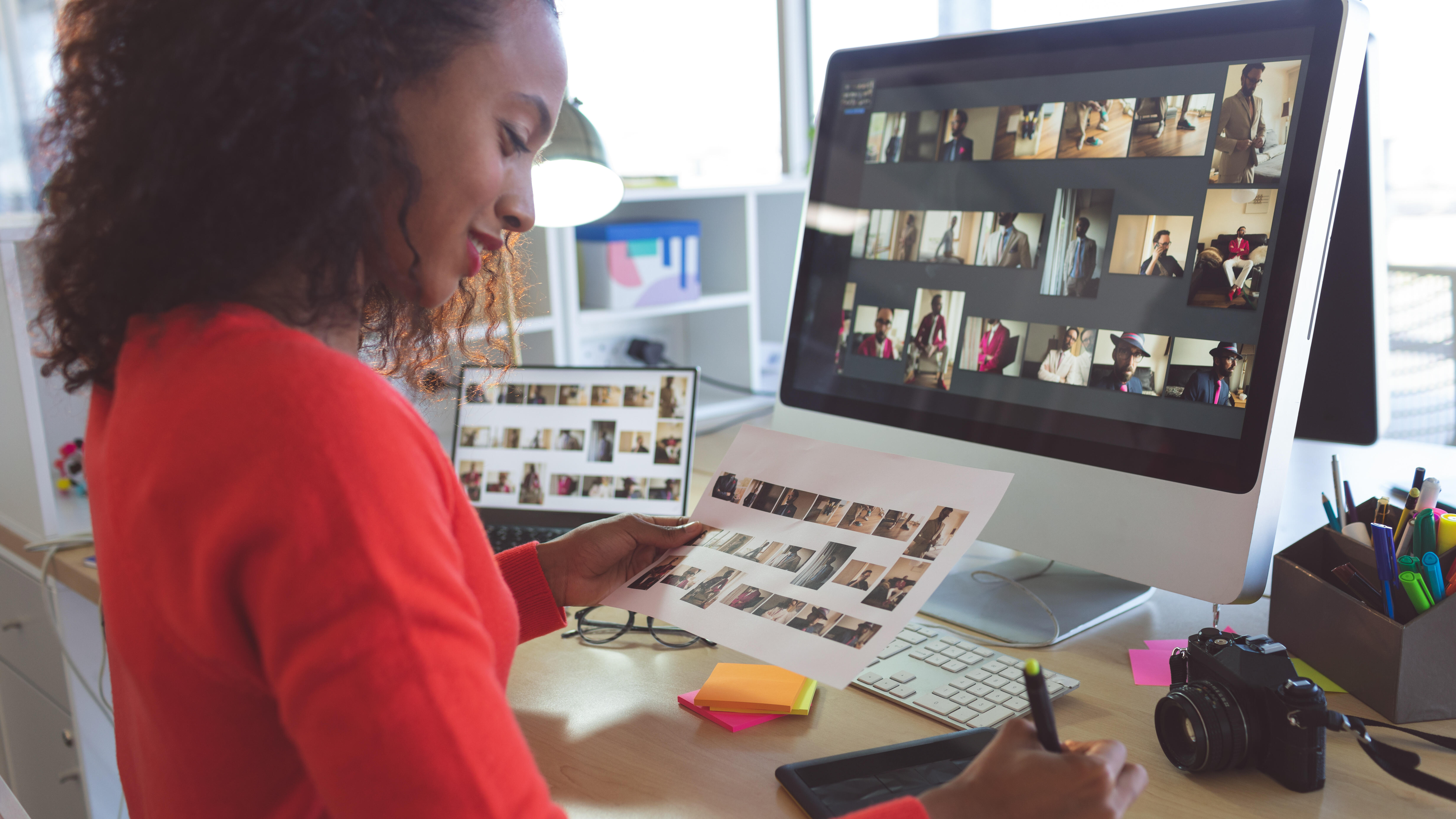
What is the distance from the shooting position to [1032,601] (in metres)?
0.94

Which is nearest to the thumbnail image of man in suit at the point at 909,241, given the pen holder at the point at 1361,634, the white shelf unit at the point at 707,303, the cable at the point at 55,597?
the pen holder at the point at 1361,634

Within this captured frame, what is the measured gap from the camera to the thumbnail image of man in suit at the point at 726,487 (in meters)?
0.84

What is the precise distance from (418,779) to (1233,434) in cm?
67

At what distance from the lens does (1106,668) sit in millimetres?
806

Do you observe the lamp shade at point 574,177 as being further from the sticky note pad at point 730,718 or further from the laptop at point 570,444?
the sticky note pad at point 730,718

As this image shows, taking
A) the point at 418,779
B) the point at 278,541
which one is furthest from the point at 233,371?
the point at 418,779

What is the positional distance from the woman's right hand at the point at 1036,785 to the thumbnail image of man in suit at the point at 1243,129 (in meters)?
0.50

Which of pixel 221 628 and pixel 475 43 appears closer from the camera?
pixel 221 628

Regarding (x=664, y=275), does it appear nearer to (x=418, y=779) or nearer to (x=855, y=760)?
(x=855, y=760)

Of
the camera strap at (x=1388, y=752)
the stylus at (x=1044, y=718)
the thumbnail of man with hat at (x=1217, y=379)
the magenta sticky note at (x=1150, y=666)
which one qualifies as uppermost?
the thumbnail of man with hat at (x=1217, y=379)

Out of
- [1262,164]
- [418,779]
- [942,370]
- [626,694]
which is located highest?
[1262,164]

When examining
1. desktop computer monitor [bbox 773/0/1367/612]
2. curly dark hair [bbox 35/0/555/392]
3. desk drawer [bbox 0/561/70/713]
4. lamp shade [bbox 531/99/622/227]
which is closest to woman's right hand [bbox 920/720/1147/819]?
desktop computer monitor [bbox 773/0/1367/612]

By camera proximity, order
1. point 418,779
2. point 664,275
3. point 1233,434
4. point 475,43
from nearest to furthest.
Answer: point 418,779 < point 475,43 < point 1233,434 < point 664,275

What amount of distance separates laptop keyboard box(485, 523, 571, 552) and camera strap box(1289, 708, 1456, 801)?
0.78 m
